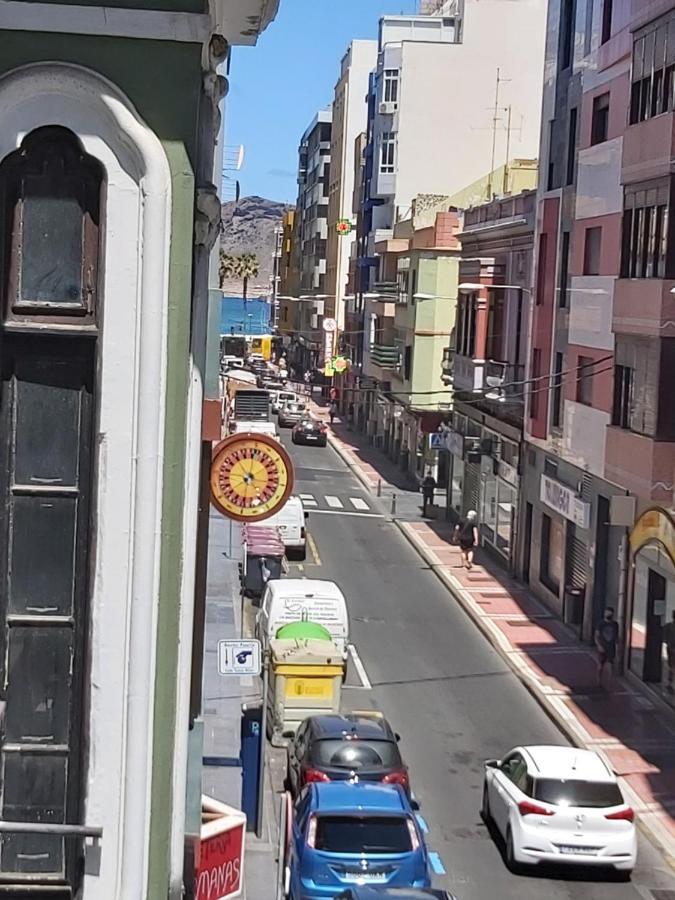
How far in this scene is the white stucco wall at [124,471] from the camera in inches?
183

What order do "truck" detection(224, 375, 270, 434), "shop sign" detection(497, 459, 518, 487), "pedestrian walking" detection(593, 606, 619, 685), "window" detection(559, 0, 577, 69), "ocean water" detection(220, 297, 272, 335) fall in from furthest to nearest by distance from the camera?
"ocean water" detection(220, 297, 272, 335) < "truck" detection(224, 375, 270, 434) < "shop sign" detection(497, 459, 518, 487) < "window" detection(559, 0, 577, 69) < "pedestrian walking" detection(593, 606, 619, 685)

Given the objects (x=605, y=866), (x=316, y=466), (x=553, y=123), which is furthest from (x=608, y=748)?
(x=316, y=466)

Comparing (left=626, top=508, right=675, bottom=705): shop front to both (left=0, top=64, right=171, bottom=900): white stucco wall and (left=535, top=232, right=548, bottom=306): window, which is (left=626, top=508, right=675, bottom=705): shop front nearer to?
(left=535, top=232, right=548, bottom=306): window

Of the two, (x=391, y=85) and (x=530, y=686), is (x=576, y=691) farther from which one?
(x=391, y=85)

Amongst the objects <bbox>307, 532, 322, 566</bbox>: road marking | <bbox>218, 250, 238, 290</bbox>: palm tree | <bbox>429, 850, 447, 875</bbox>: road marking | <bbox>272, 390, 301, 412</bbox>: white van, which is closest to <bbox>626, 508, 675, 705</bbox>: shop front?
<bbox>218, 250, 238, 290</bbox>: palm tree

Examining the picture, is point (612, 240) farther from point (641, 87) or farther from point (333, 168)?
point (333, 168)

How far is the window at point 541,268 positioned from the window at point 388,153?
36944 millimetres

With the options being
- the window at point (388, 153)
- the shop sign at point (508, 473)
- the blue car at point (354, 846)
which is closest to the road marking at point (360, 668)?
the blue car at point (354, 846)

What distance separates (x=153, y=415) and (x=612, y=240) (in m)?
26.1

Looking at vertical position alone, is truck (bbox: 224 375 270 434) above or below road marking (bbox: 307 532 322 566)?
above

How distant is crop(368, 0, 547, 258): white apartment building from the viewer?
70938mm

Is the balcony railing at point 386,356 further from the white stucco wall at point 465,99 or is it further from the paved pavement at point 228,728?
the paved pavement at point 228,728

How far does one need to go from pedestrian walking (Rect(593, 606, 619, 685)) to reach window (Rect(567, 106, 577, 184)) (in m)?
11.7

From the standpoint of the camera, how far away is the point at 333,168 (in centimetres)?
10525
